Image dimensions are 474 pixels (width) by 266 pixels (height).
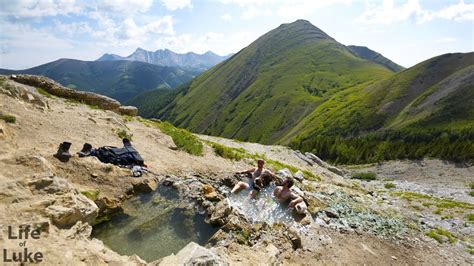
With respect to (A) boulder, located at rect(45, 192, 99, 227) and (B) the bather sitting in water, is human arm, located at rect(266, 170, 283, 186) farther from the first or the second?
(A) boulder, located at rect(45, 192, 99, 227)

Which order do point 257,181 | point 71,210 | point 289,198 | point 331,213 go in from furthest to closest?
point 257,181
point 289,198
point 331,213
point 71,210

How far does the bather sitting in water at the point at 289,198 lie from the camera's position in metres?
17.9

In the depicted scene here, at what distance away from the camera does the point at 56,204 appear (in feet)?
38.5

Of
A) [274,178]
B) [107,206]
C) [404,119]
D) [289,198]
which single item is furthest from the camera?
[404,119]

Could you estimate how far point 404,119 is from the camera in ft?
373

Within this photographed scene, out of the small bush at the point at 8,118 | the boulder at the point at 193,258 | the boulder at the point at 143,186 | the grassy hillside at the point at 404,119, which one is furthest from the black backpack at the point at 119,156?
the grassy hillside at the point at 404,119

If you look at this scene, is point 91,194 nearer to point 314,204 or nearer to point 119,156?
point 119,156

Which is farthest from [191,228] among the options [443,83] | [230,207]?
[443,83]

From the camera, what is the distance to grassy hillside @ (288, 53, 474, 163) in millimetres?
83500

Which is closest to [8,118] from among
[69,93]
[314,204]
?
[69,93]

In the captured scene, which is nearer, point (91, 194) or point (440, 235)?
point (91, 194)

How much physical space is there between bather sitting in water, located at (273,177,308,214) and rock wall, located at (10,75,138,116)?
27791 mm

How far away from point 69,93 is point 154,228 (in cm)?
3077

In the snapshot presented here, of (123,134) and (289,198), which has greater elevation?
(123,134)
